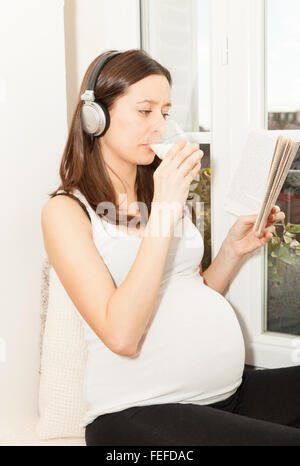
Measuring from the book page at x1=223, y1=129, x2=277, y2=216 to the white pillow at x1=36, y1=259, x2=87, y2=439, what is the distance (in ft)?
1.63

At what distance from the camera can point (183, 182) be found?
1.12 m

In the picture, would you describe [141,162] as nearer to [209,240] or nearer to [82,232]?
[82,232]

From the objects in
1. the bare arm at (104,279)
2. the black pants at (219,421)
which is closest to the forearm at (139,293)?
the bare arm at (104,279)

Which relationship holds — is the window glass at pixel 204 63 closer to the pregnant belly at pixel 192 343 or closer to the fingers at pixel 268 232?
the fingers at pixel 268 232

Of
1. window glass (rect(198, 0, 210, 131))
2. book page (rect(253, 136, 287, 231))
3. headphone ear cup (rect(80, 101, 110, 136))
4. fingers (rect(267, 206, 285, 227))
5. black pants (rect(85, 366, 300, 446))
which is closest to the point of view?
black pants (rect(85, 366, 300, 446))

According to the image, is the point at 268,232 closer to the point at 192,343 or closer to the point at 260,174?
the point at 260,174

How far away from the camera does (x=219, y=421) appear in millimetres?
1008

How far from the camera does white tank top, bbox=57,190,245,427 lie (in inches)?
44.7

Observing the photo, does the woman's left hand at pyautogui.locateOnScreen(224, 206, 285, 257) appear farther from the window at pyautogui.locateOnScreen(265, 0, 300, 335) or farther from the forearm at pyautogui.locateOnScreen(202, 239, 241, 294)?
the window at pyautogui.locateOnScreen(265, 0, 300, 335)

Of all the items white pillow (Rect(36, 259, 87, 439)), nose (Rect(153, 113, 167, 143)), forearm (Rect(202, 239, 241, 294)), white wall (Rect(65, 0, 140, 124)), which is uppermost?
white wall (Rect(65, 0, 140, 124))

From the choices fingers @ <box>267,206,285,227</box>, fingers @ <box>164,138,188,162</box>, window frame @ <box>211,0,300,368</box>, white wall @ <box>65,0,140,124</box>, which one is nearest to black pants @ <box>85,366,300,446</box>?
window frame @ <box>211,0,300,368</box>

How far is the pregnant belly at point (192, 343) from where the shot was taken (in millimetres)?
1141

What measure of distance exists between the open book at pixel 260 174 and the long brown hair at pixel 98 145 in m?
0.26

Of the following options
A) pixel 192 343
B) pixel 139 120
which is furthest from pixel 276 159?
pixel 192 343
